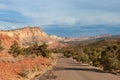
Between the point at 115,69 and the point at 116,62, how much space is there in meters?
1.96

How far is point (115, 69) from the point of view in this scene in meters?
52.4

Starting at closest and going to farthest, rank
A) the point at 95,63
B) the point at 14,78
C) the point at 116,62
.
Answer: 1. the point at 14,78
2. the point at 116,62
3. the point at 95,63

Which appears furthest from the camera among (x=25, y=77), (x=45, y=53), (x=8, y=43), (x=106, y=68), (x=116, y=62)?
(x=8, y=43)

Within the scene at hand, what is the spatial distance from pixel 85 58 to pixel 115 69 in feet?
152

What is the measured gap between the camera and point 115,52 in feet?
179

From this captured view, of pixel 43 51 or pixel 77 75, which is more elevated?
pixel 77 75

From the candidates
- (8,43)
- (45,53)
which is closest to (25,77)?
(45,53)

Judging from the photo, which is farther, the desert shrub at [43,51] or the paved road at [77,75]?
the desert shrub at [43,51]

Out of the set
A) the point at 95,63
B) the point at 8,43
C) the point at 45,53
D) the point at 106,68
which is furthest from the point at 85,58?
the point at 8,43

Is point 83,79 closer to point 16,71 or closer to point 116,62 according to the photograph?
point 16,71

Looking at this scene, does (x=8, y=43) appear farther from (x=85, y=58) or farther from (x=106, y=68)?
(x=106, y=68)

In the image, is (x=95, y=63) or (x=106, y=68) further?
(x=95, y=63)

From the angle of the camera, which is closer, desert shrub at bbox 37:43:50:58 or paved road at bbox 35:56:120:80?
paved road at bbox 35:56:120:80

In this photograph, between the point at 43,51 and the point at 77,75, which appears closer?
the point at 77,75
